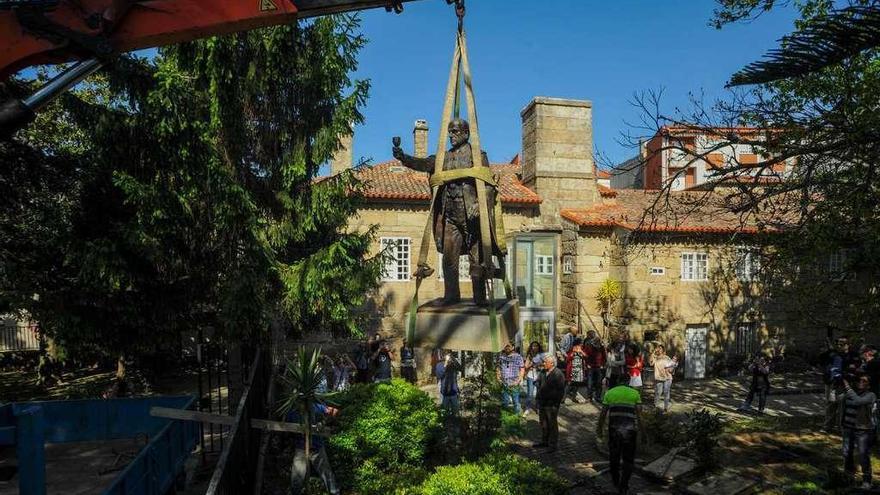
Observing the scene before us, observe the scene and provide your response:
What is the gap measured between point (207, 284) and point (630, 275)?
513 inches

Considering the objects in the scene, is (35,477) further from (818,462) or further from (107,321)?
(818,462)

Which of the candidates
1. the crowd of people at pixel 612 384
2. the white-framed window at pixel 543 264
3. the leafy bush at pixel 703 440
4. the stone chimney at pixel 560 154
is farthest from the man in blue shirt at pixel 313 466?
the stone chimney at pixel 560 154

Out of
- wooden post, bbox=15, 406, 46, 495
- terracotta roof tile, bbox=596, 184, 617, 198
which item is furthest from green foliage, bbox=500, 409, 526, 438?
terracotta roof tile, bbox=596, 184, 617, 198

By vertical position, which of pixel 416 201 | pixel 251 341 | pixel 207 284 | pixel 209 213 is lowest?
pixel 251 341

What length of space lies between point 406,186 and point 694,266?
10481mm

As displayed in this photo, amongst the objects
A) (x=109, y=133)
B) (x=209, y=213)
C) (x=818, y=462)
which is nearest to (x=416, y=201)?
(x=209, y=213)

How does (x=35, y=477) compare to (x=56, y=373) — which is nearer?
(x=35, y=477)

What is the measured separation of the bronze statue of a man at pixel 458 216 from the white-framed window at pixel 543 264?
11.8 metres

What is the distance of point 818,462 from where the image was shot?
873 centimetres

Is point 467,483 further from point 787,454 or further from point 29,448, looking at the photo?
point 787,454

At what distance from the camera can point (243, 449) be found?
6.45 metres

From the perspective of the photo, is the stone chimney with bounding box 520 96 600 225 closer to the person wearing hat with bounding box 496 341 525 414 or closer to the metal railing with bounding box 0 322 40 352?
the person wearing hat with bounding box 496 341 525 414

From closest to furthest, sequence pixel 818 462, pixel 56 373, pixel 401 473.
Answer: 1. pixel 401 473
2. pixel 818 462
3. pixel 56 373

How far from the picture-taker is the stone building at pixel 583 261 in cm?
1670
